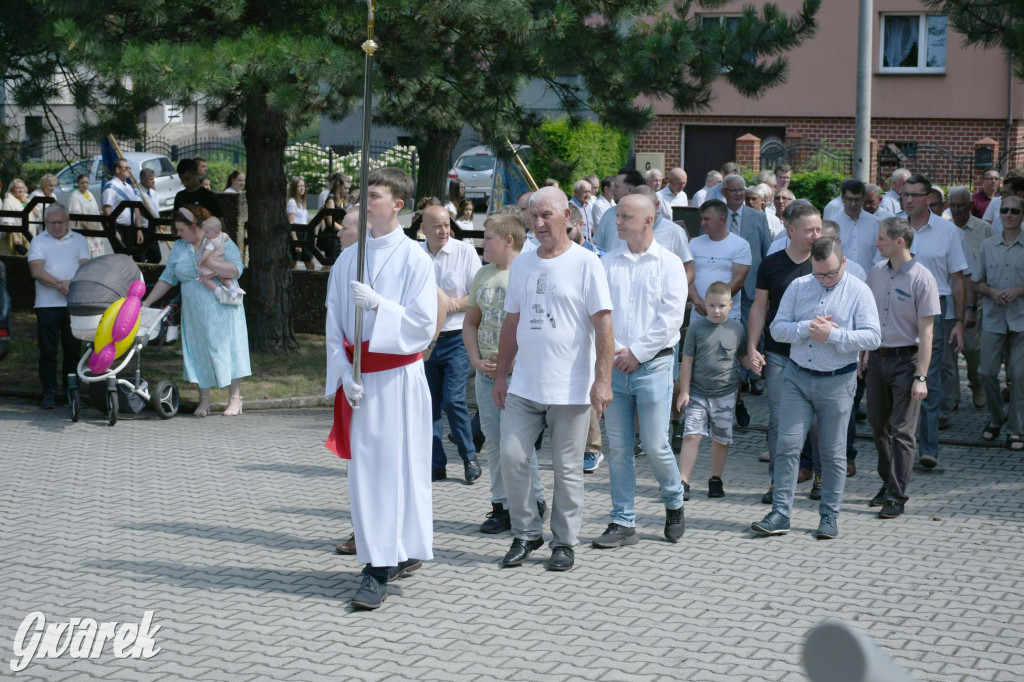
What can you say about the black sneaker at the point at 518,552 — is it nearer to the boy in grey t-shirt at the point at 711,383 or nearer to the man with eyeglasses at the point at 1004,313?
the boy in grey t-shirt at the point at 711,383

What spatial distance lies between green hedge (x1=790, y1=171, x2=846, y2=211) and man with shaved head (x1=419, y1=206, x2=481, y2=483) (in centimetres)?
1539

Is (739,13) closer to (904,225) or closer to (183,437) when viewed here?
(904,225)

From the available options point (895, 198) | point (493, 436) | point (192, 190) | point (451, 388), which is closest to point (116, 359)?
point (192, 190)

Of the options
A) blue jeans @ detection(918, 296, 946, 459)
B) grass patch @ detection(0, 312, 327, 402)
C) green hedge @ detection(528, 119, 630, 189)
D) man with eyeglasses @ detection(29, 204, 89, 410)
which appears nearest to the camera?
blue jeans @ detection(918, 296, 946, 459)

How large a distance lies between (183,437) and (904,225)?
239 inches

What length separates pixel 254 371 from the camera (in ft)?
44.2

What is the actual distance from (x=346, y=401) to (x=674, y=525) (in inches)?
88.2

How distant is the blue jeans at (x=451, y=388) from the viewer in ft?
29.5

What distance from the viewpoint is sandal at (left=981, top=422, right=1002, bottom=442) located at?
1040cm

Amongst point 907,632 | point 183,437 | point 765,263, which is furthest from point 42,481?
point 907,632

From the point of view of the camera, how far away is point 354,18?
1064cm

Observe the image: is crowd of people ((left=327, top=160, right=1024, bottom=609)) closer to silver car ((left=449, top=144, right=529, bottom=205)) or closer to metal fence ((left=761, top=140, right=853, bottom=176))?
metal fence ((left=761, top=140, right=853, bottom=176))

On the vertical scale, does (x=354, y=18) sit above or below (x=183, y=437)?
above

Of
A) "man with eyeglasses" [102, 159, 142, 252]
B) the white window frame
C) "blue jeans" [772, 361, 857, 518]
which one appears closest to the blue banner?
"man with eyeglasses" [102, 159, 142, 252]
